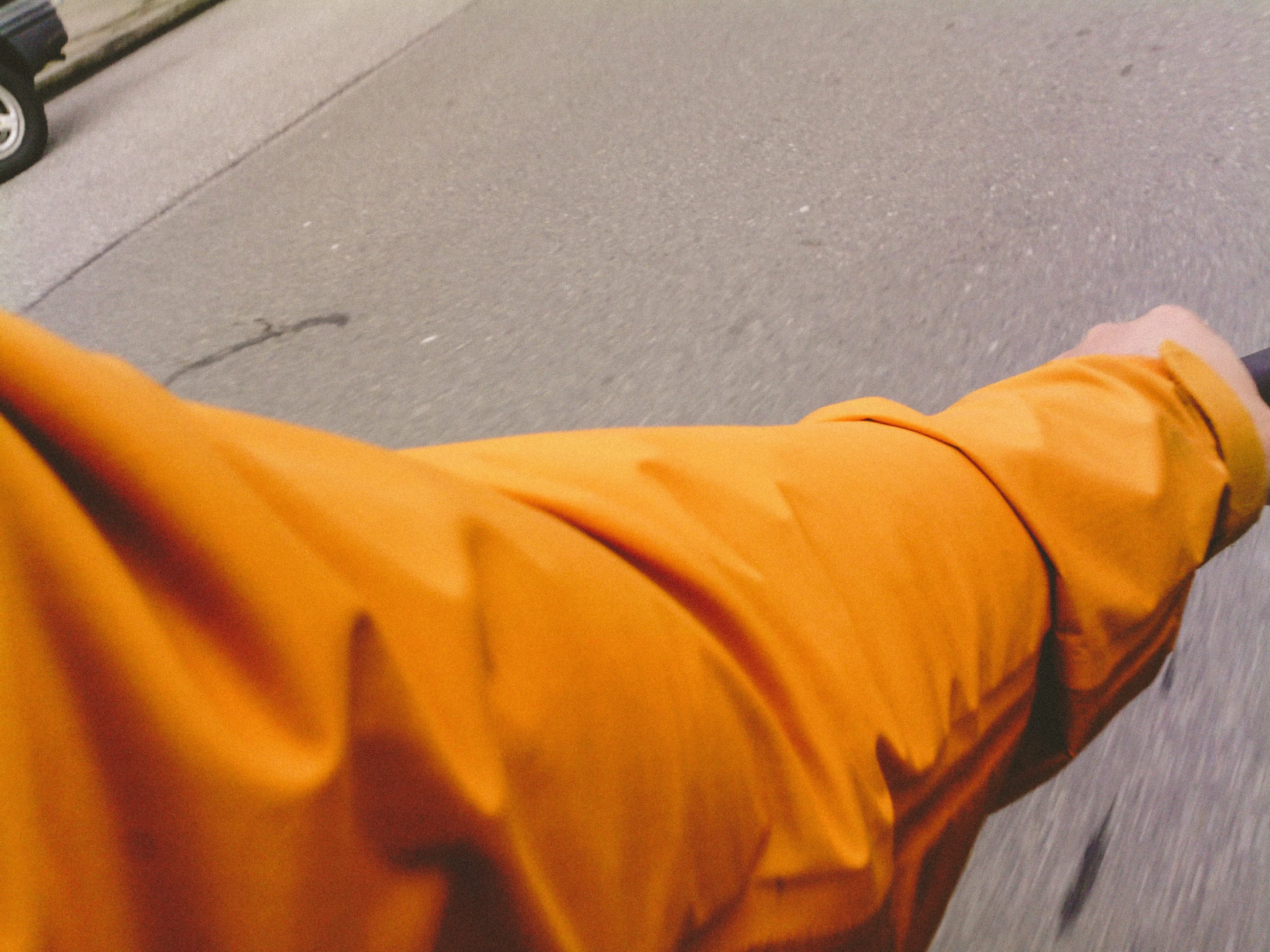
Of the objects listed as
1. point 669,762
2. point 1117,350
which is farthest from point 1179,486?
point 669,762

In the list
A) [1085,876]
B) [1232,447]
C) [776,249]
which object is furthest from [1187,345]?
[776,249]

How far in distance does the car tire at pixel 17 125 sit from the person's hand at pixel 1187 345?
5746 mm

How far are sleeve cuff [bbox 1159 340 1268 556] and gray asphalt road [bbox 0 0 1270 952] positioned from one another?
680mm

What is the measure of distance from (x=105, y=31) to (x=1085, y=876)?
8419mm

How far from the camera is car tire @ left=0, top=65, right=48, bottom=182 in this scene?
16.9 ft

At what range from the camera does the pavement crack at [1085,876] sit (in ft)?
4.52

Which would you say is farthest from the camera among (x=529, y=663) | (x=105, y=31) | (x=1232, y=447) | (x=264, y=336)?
(x=105, y=31)

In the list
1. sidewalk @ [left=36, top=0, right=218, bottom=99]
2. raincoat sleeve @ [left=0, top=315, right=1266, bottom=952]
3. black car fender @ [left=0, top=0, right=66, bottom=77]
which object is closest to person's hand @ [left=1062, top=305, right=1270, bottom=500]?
raincoat sleeve @ [left=0, top=315, right=1266, bottom=952]

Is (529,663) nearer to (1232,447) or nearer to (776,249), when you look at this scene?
(1232,447)

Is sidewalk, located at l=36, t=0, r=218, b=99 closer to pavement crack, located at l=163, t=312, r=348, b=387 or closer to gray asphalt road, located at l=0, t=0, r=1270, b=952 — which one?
gray asphalt road, located at l=0, t=0, r=1270, b=952

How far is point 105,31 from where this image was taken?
23.7ft

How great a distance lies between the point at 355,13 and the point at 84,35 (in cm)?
258

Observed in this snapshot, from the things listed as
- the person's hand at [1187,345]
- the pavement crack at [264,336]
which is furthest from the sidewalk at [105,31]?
the person's hand at [1187,345]

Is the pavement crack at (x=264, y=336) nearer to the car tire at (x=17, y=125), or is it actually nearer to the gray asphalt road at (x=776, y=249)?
the gray asphalt road at (x=776, y=249)
